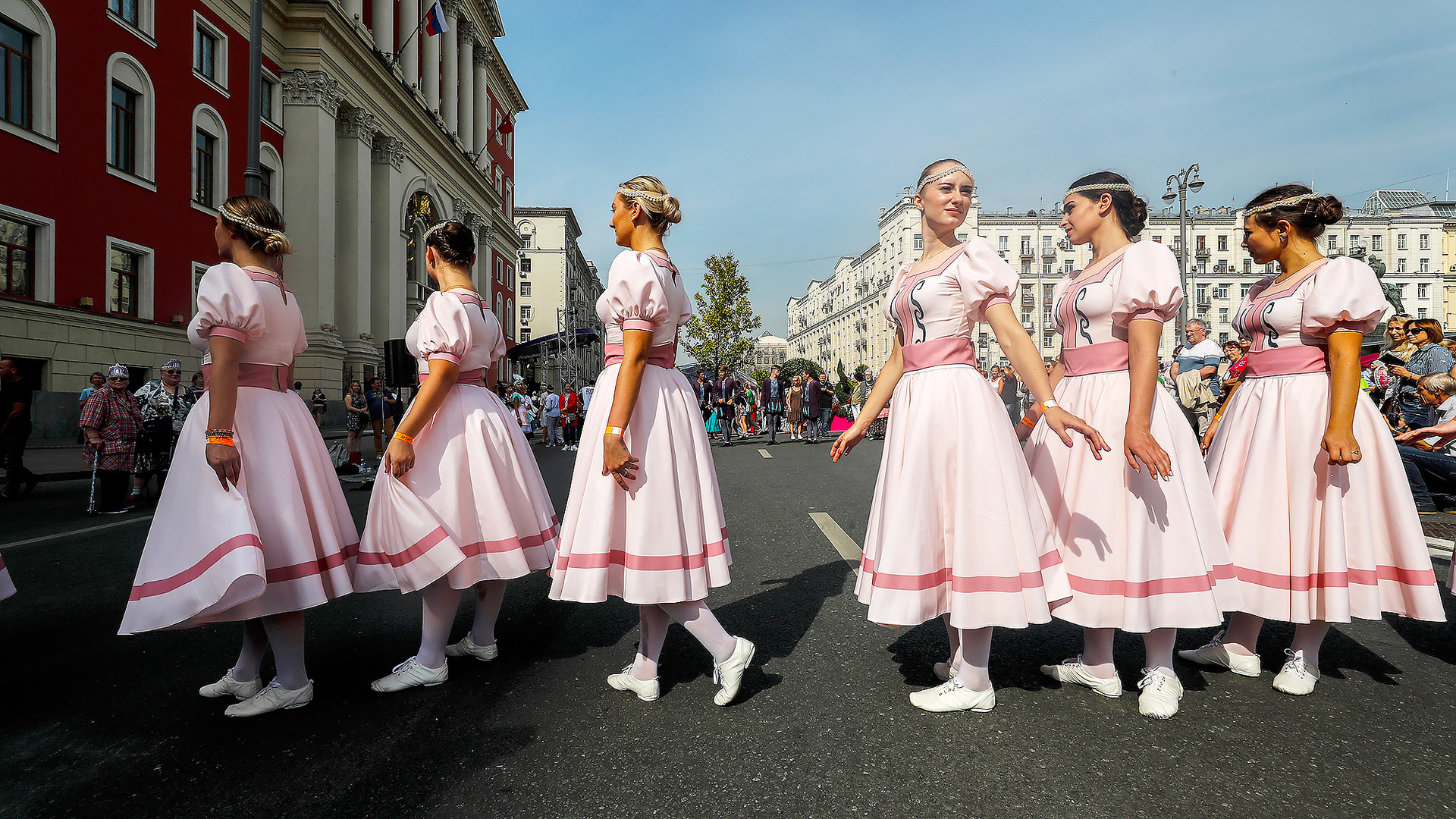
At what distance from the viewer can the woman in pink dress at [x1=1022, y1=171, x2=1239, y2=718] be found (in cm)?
263

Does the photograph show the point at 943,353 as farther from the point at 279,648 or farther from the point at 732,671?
the point at 279,648

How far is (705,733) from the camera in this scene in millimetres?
2494

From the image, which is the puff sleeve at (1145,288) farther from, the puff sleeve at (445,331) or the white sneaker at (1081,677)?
the puff sleeve at (445,331)

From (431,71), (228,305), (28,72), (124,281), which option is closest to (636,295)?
(228,305)

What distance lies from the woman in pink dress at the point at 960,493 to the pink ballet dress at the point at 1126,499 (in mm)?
177

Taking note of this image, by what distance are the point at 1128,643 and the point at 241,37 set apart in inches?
1111

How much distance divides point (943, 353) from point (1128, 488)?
2.74 ft

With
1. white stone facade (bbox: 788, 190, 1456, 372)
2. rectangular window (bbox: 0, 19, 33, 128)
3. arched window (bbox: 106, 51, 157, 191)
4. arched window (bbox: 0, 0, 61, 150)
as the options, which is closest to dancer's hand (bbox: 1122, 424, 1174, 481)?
arched window (bbox: 0, 0, 61, 150)

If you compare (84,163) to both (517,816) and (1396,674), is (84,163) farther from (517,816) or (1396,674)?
(1396,674)

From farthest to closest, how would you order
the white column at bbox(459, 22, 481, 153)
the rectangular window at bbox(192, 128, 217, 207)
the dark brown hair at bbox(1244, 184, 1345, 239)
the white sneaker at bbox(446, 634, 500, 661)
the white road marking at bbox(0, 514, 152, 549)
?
the white column at bbox(459, 22, 481, 153)
the rectangular window at bbox(192, 128, 217, 207)
the white road marking at bbox(0, 514, 152, 549)
the white sneaker at bbox(446, 634, 500, 661)
the dark brown hair at bbox(1244, 184, 1345, 239)

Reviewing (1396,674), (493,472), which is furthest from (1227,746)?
(493,472)

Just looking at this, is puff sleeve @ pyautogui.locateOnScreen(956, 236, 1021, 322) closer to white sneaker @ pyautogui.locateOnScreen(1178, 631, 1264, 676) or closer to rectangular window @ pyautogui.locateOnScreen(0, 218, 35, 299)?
white sneaker @ pyautogui.locateOnScreen(1178, 631, 1264, 676)

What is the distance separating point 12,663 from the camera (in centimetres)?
323

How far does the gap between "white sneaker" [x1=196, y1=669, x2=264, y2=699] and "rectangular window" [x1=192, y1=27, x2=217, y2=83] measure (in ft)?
79.0
